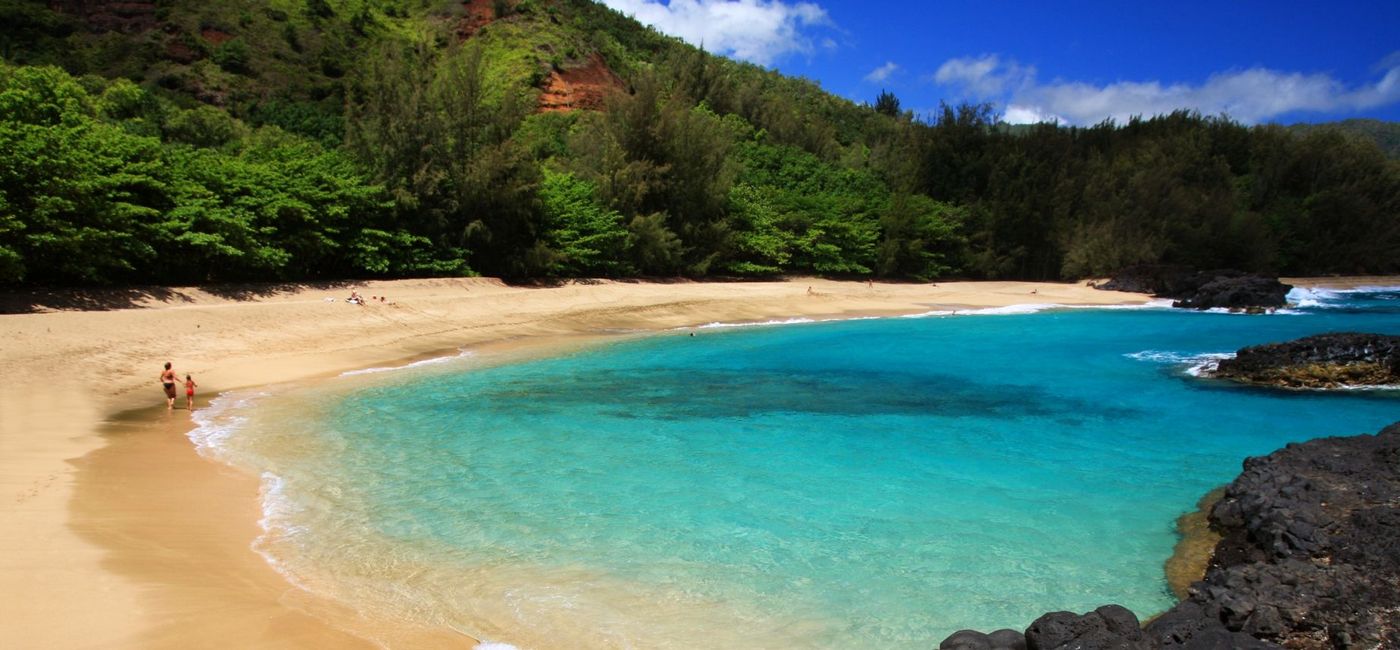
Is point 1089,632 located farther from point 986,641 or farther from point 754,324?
point 754,324

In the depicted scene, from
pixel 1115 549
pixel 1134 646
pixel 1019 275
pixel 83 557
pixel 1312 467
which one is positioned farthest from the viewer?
pixel 1019 275

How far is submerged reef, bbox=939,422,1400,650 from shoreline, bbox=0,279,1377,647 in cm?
427

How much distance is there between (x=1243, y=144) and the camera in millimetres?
60000

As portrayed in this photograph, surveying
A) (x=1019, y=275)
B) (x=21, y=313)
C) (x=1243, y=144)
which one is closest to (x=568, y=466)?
(x=21, y=313)

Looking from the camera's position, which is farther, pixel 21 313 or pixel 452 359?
pixel 452 359

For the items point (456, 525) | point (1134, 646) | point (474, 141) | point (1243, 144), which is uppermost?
point (1243, 144)

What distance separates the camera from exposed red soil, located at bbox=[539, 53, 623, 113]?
54188mm

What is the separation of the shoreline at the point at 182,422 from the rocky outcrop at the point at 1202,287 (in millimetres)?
16522

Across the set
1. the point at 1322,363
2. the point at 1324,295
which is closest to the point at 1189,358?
the point at 1322,363

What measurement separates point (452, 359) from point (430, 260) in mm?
10006

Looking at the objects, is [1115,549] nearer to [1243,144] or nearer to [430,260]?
[430,260]

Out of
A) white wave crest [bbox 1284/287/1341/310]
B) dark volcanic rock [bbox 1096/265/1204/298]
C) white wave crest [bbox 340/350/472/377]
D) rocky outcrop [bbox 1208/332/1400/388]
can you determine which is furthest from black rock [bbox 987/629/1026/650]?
dark volcanic rock [bbox 1096/265/1204/298]

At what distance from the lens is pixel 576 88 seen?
56.2 metres

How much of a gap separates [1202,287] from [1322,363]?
22.1 m
